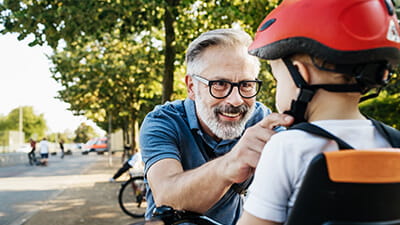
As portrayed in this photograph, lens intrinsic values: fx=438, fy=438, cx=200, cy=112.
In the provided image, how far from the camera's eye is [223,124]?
2.30 metres

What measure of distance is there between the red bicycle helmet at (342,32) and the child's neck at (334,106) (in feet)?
0.36

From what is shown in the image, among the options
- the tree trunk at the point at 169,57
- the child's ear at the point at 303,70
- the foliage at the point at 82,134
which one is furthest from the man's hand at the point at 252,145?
the foliage at the point at 82,134

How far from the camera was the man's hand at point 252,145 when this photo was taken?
1502 mm

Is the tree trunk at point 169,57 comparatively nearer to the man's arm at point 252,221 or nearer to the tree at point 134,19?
the tree at point 134,19

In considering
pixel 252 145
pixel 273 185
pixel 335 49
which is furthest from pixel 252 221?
pixel 335 49

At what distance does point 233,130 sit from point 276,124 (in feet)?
2.77

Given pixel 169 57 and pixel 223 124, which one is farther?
pixel 169 57

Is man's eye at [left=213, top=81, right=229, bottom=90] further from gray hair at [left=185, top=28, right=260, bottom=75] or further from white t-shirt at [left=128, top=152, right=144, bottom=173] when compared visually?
white t-shirt at [left=128, top=152, right=144, bottom=173]

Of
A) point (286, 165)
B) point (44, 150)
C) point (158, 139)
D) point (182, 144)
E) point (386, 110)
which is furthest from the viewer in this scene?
point (44, 150)

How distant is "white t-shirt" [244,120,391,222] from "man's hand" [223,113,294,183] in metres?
0.17

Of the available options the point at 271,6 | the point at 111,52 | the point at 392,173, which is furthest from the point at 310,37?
the point at 111,52

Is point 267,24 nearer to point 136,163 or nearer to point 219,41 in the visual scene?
point 219,41

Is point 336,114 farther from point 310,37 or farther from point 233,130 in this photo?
point 233,130

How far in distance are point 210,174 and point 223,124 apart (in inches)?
21.5
